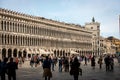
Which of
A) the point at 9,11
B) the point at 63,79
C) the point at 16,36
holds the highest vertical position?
the point at 9,11

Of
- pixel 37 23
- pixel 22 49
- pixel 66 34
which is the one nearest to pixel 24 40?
pixel 22 49

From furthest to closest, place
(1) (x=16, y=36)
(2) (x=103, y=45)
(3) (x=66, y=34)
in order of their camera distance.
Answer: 1. (2) (x=103, y=45)
2. (3) (x=66, y=34)
3. (1) (x=16, y=36)

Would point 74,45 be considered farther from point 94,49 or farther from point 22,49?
point 22,49

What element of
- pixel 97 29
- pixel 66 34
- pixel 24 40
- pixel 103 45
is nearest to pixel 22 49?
pixel 24 40

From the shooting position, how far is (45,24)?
3612 inches

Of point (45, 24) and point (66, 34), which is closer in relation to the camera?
point (45, 24)

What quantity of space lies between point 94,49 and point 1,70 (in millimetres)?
118854

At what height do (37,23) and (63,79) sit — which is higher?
(37,23)

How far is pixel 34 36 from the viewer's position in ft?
275

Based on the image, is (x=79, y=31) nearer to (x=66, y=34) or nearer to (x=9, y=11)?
(x=66, y=34)

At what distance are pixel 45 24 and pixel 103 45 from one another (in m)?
64.8

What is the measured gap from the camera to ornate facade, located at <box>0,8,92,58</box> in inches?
2803

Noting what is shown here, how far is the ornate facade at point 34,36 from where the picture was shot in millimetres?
71188

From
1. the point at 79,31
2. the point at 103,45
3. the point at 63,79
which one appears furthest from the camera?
the point at 103,45
